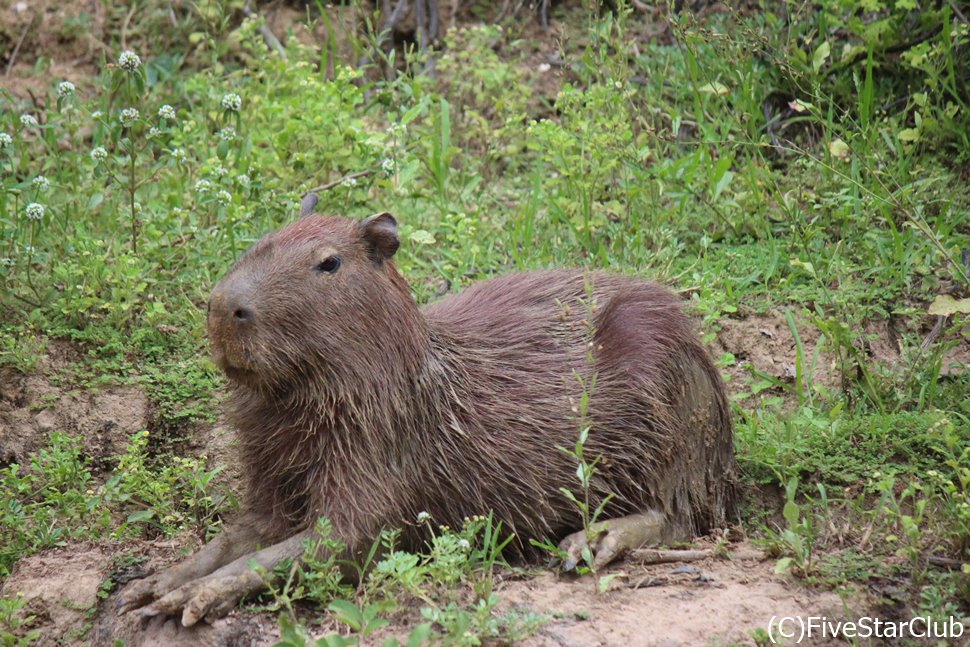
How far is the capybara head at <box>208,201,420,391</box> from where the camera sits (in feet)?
12.5

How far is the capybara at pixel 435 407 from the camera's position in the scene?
391 cm

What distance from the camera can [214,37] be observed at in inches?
314

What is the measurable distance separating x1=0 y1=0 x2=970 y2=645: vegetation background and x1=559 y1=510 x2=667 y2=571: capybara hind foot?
0.29m

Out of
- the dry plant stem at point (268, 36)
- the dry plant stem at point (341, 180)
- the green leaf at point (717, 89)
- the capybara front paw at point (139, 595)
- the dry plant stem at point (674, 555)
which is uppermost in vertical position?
the dry plant stem at point (268, 36)

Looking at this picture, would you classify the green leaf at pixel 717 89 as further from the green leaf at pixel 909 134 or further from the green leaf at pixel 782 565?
the green leaf at pixel 782 565

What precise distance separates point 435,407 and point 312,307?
0.62m

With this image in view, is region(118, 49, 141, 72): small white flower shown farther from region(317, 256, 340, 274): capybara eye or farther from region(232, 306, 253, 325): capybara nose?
region(232, 306, 253, 325): capybara nose

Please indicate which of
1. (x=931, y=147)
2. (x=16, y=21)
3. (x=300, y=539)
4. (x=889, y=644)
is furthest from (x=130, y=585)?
(x=16, y=21)

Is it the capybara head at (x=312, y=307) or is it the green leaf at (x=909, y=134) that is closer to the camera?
the capybara head at (x=312, y=307)

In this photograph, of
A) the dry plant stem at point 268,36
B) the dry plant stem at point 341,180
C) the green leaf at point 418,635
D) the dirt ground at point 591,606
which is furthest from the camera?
the dry plant stem at point 268,36

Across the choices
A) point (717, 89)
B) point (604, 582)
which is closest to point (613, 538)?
point (604, 582)

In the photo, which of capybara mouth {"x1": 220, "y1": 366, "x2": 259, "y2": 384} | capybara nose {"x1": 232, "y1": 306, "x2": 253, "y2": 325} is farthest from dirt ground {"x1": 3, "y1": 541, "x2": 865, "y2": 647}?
capybara nose {"x1": 232, "y1": 306, "x2": 253, "y2": 325}

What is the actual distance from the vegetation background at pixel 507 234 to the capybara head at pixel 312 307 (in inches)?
26.7

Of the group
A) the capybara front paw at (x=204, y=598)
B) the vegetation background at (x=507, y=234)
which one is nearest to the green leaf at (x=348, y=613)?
the vegetation background at (x=507, y=234)
